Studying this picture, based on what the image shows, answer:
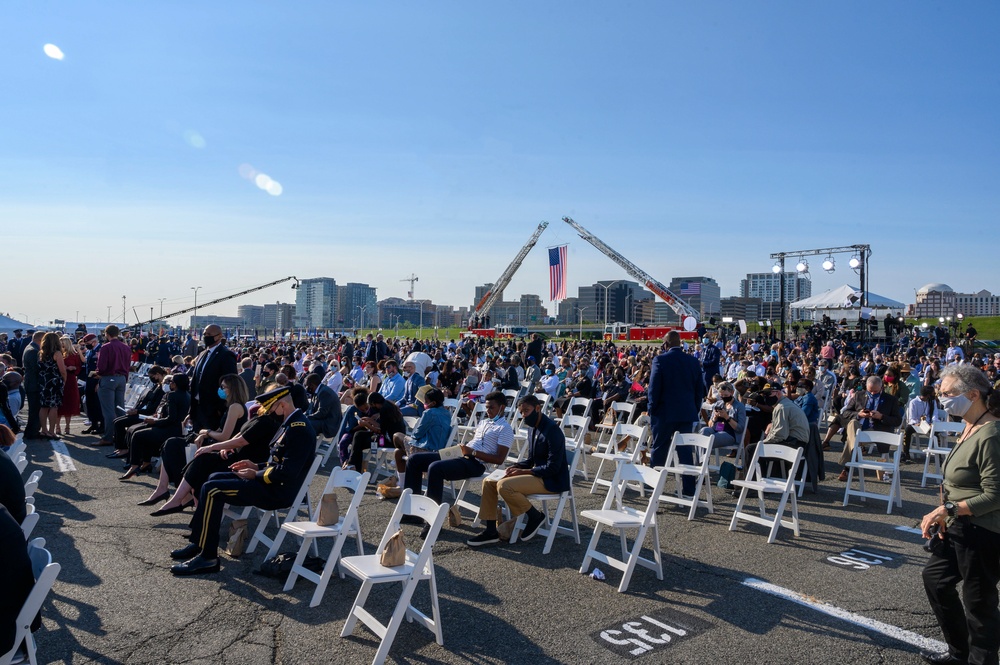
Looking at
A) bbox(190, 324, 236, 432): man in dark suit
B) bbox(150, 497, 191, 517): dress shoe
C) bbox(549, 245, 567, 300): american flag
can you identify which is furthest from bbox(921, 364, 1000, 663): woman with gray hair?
bbox(549, 245, 567, 300): american flag

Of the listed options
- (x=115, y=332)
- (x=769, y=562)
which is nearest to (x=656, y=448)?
(x=769, y=562)

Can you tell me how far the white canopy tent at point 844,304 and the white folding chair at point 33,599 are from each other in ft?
113

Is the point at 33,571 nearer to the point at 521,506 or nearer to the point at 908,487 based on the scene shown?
the point at 521,506

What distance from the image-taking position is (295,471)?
5.26m

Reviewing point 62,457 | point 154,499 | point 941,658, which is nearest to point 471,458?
point 154,499

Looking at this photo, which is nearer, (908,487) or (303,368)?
(908,487)

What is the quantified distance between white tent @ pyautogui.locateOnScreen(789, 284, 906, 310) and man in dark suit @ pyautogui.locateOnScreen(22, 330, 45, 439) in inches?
1269

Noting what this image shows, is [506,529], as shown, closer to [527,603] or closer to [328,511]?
[527,603]

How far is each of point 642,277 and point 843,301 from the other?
3966cm

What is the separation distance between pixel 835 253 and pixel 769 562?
29.0 m

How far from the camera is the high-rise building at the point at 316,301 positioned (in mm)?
187125

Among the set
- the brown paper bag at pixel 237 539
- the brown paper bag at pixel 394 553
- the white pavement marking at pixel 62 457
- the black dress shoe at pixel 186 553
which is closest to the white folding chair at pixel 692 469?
the brown paper bag at pixel 394 553

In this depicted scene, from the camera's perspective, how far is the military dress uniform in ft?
16.8

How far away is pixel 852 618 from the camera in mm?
4414
